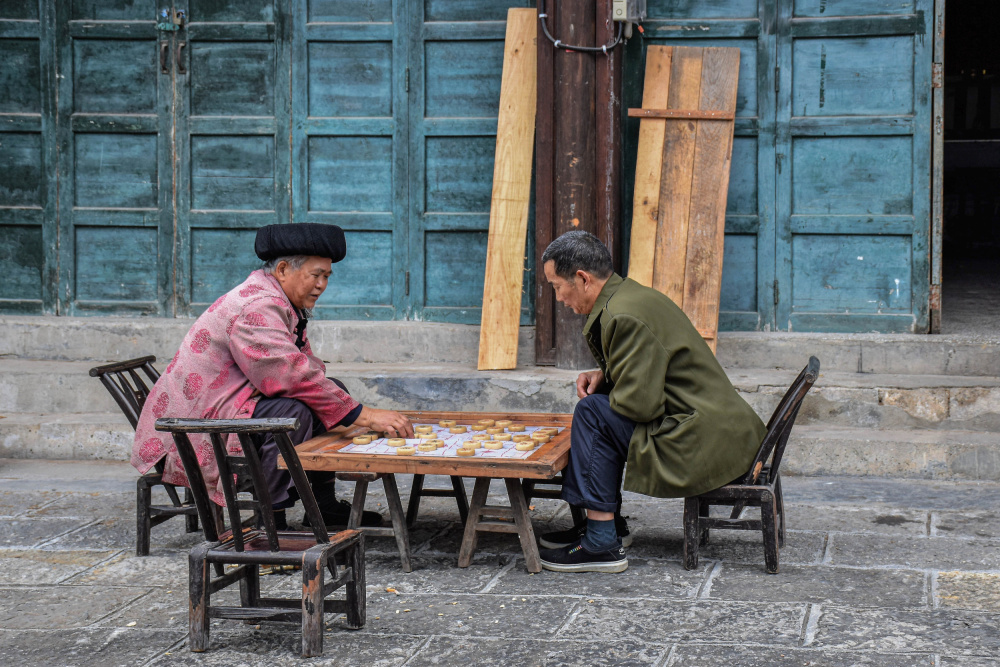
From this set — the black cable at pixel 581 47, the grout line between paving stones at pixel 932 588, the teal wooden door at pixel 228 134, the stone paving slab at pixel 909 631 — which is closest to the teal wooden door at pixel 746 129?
the black cable at pixel 581 47

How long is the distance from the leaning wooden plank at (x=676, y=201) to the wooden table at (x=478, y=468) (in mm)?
2040

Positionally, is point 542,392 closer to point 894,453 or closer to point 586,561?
point 894,453

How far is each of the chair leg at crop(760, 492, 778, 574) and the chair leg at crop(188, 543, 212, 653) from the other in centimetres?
203

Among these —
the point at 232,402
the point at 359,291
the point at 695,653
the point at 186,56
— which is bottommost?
the point at 695,653

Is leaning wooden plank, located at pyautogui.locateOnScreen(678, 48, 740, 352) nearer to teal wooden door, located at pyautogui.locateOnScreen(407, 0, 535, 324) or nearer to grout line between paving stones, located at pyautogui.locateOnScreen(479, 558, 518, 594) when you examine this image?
teal wooden door, located at pyautogui.locateOnScreen(407, 0, 535, 324)

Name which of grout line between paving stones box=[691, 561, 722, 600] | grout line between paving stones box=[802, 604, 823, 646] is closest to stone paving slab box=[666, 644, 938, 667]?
grout line between paving stones box=[802, 604, 823, 646]

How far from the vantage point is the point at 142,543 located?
15.3 ft

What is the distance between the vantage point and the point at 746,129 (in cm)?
679

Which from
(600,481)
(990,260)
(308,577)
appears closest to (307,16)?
(600,481)

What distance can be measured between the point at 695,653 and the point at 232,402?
2068 mm

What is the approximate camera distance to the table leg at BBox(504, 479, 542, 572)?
4.23m

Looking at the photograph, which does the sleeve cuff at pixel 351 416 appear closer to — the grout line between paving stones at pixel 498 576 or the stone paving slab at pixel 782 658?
the grout line between paving stones at pixel 498 576

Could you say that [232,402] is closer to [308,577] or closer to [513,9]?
[308,577]

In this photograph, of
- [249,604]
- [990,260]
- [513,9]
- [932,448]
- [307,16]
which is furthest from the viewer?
[990,260]
